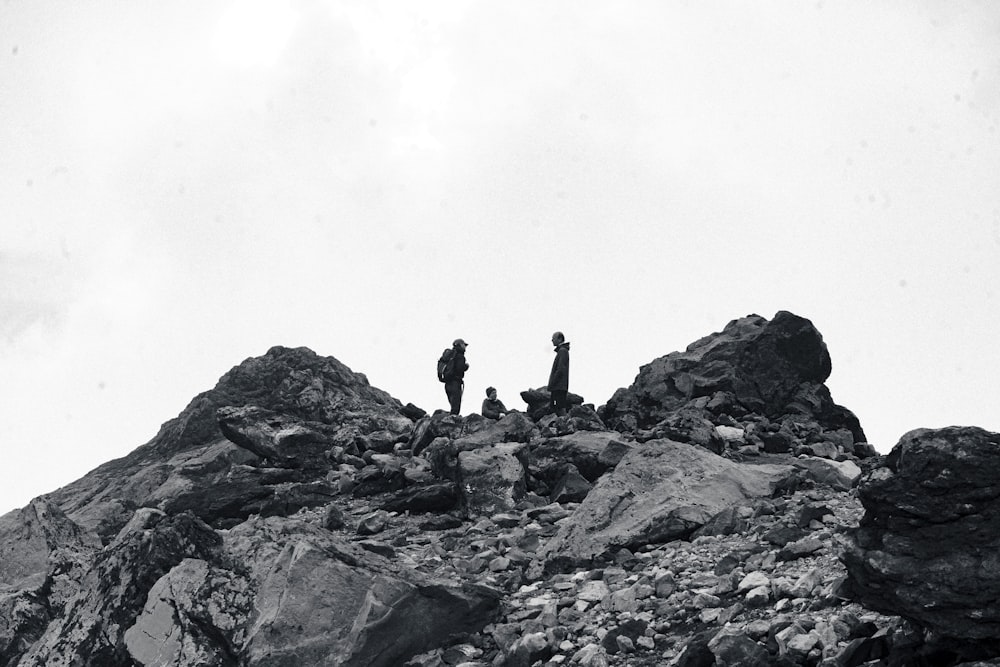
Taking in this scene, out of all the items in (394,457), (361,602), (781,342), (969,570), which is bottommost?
(361,602)

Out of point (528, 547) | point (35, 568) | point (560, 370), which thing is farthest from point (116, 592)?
point (560, 370)

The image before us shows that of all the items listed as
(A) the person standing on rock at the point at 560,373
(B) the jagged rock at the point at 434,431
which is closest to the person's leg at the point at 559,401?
(A) the person standing on rock at the point at 560,373

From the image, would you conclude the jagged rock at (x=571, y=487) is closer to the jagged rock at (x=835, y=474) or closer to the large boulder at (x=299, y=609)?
the jagged rock at (x=835, y=474)

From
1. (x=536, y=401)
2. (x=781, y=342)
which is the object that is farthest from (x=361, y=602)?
(x=781, y=342)

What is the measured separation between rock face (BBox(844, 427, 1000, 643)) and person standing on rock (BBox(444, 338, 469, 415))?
15.5 m

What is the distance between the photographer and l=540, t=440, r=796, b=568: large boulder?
10656 mm

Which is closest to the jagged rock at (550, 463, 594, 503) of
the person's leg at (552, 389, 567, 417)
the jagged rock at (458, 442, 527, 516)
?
the jagged rock at (458, 442, 527, 516)

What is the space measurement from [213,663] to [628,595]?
3.94 m

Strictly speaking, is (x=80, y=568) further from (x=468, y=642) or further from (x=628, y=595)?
(x=628, y=595)

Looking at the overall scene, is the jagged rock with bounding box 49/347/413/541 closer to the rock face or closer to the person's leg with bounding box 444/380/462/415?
the person's leg with bounding box 444/380/462/415

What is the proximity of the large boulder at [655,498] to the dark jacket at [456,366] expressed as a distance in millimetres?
9410

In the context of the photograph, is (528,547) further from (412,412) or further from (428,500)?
(412,412)

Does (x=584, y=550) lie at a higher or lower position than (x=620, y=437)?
lower

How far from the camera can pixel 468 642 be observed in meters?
8.86
